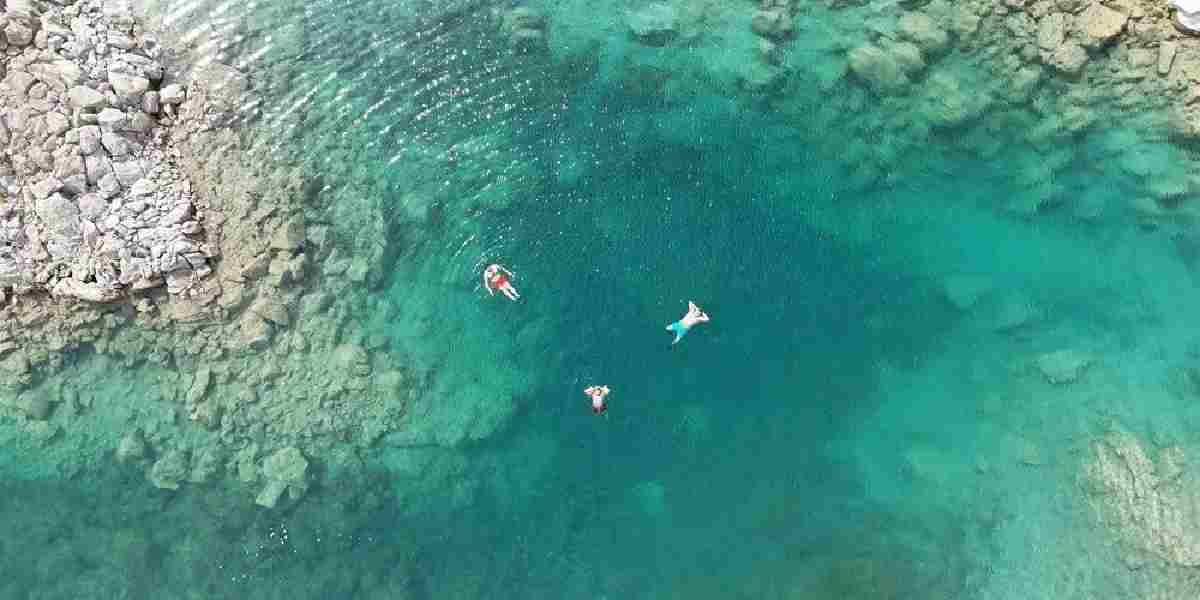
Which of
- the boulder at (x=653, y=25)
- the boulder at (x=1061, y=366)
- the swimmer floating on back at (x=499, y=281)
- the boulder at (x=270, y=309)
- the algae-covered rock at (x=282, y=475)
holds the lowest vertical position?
the boulder at (x=1061, y=366)

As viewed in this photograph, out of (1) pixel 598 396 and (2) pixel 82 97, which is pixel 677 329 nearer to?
(1) pixel 598 396

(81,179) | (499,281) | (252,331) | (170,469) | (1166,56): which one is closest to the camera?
(81,179)

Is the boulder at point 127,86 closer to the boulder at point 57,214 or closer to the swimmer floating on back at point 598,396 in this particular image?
the boulder at point 57,214

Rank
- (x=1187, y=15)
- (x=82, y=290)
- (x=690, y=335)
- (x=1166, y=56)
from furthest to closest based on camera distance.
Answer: (x=1166, y=56)
(x=1187, y=15)
(x=690, y=335)
(x=82, y=290)

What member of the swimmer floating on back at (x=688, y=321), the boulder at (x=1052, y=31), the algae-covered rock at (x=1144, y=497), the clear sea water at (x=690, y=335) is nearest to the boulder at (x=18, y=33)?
the clear sea water at (x=690, y=335)

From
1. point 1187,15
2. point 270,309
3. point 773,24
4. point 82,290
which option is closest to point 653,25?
point 773,24

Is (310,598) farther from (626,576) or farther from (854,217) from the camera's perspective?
(854,217)
